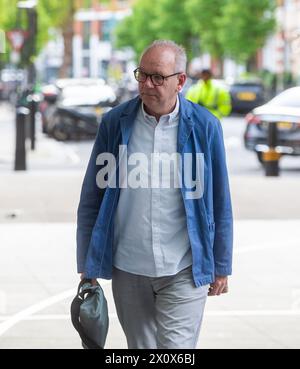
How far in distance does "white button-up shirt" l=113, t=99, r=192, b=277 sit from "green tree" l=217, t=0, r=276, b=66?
204 ft

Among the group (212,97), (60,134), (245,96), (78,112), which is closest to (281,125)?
(212,97)

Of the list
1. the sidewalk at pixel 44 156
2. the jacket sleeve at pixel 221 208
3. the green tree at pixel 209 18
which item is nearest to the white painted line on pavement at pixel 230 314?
the jacket sleeve at pixel 221 208

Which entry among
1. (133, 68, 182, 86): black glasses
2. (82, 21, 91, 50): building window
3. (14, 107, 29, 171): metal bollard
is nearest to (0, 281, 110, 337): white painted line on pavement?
(133, 68, 182, 86): black glasses

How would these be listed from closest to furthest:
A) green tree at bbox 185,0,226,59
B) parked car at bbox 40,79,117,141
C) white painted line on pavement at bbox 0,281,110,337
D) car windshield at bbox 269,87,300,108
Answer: white painted line on pavement at bbox 0,281,110,337, car windshield at bbox 269,87,300,108, parked car at bbox 40,79,117,141, green tree at bbox 185,0,226,59

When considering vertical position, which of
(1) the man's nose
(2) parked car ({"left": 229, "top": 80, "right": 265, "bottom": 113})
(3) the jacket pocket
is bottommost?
(2) parked car ({"left": 229, "top": 80, "right": 265, "bottom": 113})

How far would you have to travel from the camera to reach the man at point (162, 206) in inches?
198

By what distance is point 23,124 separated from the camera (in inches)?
837

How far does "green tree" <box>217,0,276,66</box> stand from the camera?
67000mm

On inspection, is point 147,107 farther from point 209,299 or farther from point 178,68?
point 209,299

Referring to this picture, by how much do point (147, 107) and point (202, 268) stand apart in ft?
2.22

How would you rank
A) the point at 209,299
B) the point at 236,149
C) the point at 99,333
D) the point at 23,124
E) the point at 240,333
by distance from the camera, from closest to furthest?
the point at 99,333 → the point at 240,333 → the point at 209,299 → the point at 23,124 → the point at 236,149

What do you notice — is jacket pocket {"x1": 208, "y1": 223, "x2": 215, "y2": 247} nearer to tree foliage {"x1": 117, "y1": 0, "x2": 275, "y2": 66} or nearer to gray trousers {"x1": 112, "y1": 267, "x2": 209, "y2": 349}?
gray trousers {"x1": 112, "y1": 267, "x2": 209, "y2": 349}

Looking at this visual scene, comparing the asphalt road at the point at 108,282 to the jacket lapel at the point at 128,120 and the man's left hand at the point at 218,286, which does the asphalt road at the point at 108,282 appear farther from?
the jacket lapel at the point at 128,120
